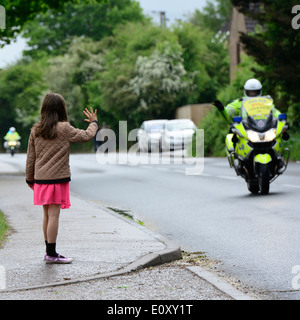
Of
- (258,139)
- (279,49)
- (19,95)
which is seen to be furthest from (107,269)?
(19,95)

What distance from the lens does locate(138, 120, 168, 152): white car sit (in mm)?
39125

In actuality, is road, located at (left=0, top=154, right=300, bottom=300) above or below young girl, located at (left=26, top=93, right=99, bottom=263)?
below

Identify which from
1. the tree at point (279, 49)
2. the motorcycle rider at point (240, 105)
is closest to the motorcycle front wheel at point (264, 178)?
the motorcycle rider at point (240, 105)

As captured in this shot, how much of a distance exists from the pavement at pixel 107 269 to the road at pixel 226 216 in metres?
0.37

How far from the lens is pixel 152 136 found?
39.4 meters

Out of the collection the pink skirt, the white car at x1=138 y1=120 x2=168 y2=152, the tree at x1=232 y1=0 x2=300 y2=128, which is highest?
the tree at x1=232 y1=0 x2=300 y2=128

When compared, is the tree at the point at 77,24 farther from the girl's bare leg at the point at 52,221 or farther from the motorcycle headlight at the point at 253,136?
the girl's bare leg at the point at 52,221

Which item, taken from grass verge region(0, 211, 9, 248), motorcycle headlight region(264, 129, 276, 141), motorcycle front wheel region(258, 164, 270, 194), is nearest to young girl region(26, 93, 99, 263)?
grass verge region(0, 211, 9, 248)

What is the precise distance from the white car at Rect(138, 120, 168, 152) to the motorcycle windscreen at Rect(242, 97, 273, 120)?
82.6ft

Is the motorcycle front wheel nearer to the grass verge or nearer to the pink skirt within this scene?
the grass verge

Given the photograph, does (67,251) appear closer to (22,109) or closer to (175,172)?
(175,172)

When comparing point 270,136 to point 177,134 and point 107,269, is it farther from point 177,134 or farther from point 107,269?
point 177,134

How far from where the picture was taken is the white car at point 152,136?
3912 centimetres
